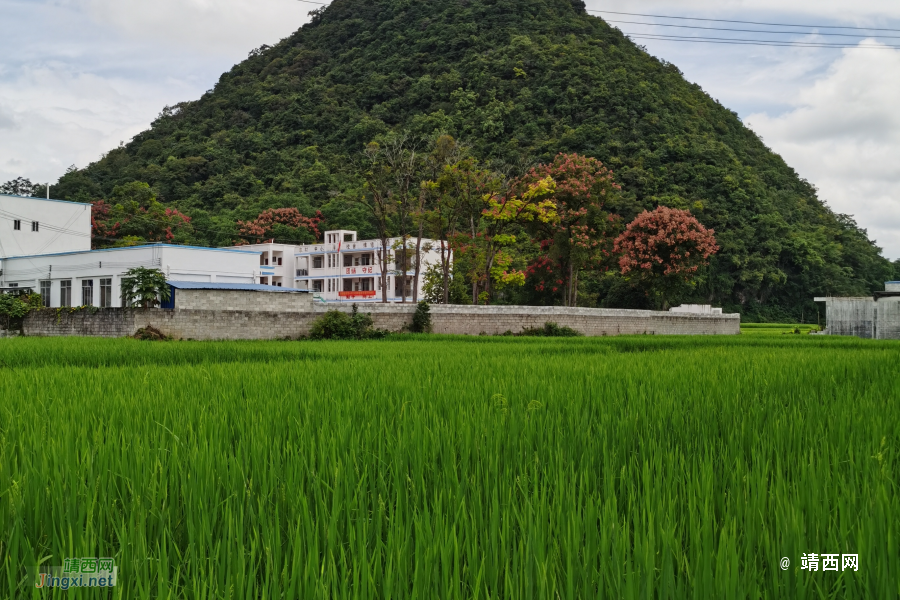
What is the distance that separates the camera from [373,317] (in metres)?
22.6

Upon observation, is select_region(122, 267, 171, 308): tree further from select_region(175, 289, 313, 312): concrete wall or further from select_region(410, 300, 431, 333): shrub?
select_region(410, 300, 431, 333): shrub

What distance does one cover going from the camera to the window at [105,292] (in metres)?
29.8

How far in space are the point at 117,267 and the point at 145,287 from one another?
1166 cm

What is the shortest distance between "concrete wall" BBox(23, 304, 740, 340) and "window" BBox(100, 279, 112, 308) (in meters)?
9.03

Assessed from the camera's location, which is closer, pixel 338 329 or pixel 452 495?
pixel 452 495

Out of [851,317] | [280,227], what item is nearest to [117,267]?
[280,227]

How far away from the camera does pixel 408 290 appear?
48562mm

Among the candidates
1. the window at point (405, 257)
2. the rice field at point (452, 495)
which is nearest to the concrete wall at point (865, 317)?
the window at point (405, 257)

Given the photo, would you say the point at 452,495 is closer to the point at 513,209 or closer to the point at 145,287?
the point at 145,287

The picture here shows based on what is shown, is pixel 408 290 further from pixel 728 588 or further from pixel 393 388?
pixel 728 588

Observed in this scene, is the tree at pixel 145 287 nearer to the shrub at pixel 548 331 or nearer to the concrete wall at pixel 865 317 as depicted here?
the shrub at pixel 548 331

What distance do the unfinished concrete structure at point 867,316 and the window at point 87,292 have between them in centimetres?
3159

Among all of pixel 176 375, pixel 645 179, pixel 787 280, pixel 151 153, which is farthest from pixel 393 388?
pixel 151 153

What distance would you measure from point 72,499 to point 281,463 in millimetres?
803
